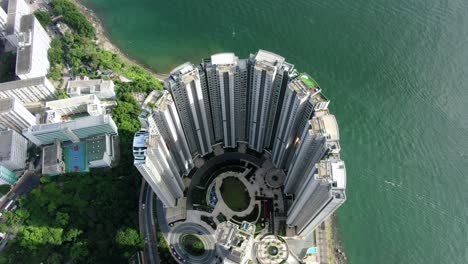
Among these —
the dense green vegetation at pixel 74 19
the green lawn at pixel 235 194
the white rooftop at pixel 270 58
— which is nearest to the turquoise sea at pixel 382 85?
the dense green vegetation at pixel 74 19

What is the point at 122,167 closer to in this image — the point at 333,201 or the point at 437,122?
the point at 333,201

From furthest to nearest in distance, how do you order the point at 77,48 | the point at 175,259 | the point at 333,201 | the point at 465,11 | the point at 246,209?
1. the point at 465,11
2. the point at 77,48
3. the point at 246,209
4. the point at 175,259
5. the point at 333,201

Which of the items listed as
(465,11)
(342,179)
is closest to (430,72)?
(465,11)

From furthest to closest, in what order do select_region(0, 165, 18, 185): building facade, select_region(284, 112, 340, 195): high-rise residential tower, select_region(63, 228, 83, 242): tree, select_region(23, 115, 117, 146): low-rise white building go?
select_region(23, 115, 117, 146): low-rise white building, select_region(0, 165, 18, 185): building facade, select_region(63, 228, 83, 242): tree, select_region(284, 112, 340, 195): high-rise residential tower

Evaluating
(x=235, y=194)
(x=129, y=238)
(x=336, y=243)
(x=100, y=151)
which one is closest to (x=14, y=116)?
(x=100, y=151)

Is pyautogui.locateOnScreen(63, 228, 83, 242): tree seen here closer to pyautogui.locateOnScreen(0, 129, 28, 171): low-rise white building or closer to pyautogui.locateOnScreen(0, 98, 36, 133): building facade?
pyautogui.locateOnScreen(0, 129, 28, 171): low-rise white building

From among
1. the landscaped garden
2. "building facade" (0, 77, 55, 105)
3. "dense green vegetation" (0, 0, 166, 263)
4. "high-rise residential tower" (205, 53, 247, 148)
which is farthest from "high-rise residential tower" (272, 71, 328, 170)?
"building facade" (0, 77, 55, 105)
